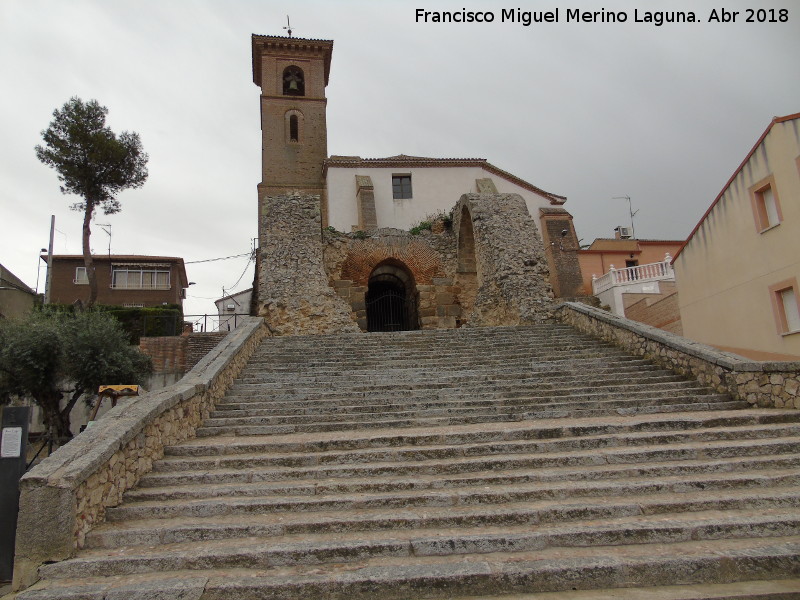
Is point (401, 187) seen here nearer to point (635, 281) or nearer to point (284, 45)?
point (635, 281)

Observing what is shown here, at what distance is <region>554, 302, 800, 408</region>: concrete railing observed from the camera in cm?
652

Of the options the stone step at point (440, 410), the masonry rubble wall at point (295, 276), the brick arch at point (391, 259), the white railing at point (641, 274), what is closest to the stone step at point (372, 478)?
the stone step at point (440, 410)

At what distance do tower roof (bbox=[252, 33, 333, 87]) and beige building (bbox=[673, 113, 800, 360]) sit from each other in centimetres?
2598

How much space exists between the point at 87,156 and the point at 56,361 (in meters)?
12.8

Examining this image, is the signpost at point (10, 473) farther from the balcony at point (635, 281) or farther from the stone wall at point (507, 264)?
the balcony at point (635, 281)

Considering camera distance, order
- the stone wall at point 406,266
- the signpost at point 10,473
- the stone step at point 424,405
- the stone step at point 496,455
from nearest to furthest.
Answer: the signpost at point 10,473, the stone step at point 496,455, the stone step at point 424,405, the stone wall at point 406,266

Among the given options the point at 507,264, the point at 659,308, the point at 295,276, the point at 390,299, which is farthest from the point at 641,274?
the point at 295,276

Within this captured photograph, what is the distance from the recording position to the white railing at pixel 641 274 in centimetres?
1912

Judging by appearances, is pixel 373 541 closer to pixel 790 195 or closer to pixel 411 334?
pixel 411 334

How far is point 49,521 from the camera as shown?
374 centimetres

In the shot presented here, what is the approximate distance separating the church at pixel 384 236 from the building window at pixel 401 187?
0.05 metres

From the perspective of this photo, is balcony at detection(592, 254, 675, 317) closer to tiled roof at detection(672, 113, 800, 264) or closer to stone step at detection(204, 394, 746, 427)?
tiled roof at detection(672, 113, 800, 264)

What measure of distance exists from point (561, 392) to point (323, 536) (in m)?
4.39

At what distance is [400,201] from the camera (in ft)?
83.4
